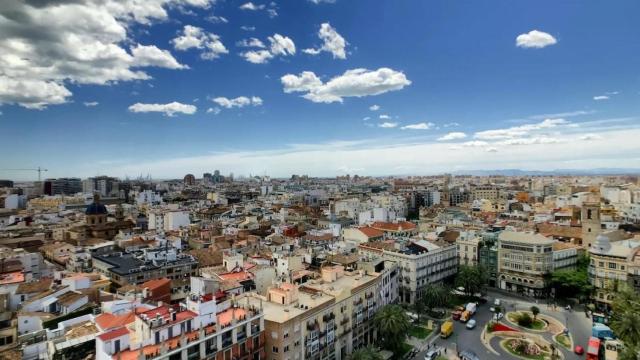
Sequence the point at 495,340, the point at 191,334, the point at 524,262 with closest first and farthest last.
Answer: the point at 191,334 → the point at 495,340 → the point at 524,262

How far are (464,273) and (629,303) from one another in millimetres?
24173

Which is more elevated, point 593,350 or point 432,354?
point 593,350

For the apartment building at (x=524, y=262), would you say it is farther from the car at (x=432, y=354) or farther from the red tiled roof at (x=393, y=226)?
the car at (x=432, y=354)

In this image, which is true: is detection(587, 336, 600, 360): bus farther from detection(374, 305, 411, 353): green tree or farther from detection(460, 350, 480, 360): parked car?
detection(374, 305, 411, 353): green tree

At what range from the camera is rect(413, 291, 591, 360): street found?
177 ft

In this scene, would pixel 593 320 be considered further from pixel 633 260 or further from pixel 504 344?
pixel 504 344

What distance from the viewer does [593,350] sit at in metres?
50.0

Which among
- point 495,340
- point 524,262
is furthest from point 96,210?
point 524,262

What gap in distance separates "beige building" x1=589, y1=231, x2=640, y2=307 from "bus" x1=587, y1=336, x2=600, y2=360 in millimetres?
19430

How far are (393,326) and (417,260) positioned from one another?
2373 cm

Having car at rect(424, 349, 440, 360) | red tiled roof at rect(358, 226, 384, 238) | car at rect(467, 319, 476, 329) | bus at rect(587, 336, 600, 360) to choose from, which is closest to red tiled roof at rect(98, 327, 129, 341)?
car at rect(424, 349, 440, 360)

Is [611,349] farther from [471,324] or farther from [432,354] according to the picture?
[432,354]

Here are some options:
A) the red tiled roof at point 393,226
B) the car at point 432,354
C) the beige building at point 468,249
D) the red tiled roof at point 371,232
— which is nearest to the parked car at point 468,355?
the car at point 432,354

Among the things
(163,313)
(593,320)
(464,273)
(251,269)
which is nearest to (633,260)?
(593,320)
